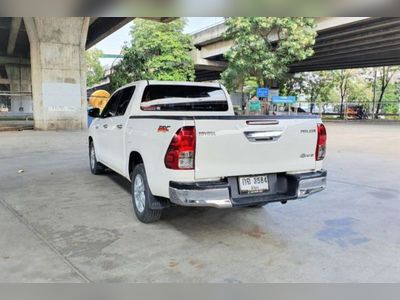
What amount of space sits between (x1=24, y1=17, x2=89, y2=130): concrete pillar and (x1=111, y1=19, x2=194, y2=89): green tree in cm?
902

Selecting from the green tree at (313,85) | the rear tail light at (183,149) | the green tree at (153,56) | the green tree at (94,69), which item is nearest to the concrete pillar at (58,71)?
the green tree at (153,56)

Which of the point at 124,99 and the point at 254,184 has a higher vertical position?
the point at 124,99

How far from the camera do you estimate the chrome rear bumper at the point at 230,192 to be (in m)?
3.86

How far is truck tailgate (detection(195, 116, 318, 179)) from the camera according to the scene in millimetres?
3908

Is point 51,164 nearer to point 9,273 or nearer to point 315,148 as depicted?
point 9,273

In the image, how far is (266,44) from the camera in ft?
91.5

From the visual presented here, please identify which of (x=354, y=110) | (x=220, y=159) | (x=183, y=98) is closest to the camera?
(x=220, y=159)

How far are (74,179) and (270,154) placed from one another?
4461mm

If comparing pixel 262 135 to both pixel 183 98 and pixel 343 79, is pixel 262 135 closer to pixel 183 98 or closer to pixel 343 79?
pixel 183 98

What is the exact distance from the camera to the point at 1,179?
7.23 m

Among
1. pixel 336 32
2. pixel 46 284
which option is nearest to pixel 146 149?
pixel 46 284

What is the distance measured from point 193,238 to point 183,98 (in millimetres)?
2369

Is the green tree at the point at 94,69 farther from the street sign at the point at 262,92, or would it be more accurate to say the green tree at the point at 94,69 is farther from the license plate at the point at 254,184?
the license plate at the point at 254,184

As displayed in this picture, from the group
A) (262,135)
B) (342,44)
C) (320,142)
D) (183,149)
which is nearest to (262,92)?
(342,44)
